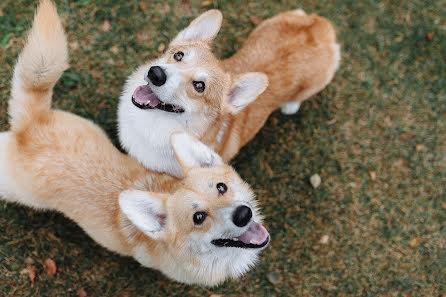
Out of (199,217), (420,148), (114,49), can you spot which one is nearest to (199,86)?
(199,217)

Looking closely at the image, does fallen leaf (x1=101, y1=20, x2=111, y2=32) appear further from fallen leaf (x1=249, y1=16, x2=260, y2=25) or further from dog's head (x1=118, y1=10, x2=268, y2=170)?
fallen leaf (x1=249, y1=16, x2=260, y2=25)

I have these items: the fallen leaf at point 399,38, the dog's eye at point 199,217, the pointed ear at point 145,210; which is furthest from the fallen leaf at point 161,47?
the fallen leaf at point 399,38

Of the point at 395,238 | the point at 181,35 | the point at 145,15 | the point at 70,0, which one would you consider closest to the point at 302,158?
the point at 395,238

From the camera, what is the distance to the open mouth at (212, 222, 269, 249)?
2.72 metres

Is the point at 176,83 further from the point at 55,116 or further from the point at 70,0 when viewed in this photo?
the point at 70,0

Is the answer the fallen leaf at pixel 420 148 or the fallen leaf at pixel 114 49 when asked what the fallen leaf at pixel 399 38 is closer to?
the fallen leaf at pixel 420 148

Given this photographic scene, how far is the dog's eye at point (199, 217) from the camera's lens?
259 centimetres

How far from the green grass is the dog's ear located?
135 centimetres

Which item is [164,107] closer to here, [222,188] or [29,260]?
[222,188]

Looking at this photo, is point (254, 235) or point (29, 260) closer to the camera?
point (254, 235)

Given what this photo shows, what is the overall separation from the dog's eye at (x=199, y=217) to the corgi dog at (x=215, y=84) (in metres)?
0.83

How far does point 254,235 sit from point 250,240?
5cm

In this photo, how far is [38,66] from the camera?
272 centimetres

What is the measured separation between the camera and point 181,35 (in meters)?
3.30
